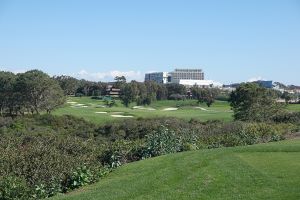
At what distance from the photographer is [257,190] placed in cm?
1027

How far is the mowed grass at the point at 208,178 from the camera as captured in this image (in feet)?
33.6

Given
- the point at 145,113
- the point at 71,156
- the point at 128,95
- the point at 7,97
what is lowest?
the point at 145,113

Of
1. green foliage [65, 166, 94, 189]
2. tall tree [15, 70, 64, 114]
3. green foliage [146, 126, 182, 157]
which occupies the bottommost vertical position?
green foliage [65, 166, 94, 189]

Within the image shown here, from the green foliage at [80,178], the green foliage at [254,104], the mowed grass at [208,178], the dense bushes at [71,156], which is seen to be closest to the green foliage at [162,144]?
the dense bushes at [71,156]

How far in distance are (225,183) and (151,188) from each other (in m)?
1.66

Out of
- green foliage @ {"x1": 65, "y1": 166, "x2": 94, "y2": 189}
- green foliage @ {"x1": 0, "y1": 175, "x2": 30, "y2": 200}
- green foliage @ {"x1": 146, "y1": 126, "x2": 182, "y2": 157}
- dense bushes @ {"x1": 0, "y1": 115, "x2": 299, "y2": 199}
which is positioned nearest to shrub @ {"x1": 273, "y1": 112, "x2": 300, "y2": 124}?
dense bushes @ {"x1": 0, "y1": 115, "x2": 299, "y2": 199}

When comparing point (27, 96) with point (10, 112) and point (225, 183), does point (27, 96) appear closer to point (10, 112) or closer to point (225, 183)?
point (10, 112)

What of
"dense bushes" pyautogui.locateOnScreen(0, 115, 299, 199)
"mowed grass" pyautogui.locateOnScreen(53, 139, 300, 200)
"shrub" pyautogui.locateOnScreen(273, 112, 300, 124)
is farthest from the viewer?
"shrub" pyautogui.locateOnScreen(273, 112, 300, 124)

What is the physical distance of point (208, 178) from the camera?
11.5m

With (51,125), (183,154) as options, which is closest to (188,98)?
(51,125)

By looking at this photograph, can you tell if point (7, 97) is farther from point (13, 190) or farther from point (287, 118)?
point (13, 190)

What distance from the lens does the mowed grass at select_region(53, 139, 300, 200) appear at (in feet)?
33.6

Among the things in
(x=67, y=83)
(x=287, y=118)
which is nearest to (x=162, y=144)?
(x=287, y=118)

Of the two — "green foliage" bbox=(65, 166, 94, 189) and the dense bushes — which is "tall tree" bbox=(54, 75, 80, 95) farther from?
"green foliage" bbox=(65, 166, 94, 189)
